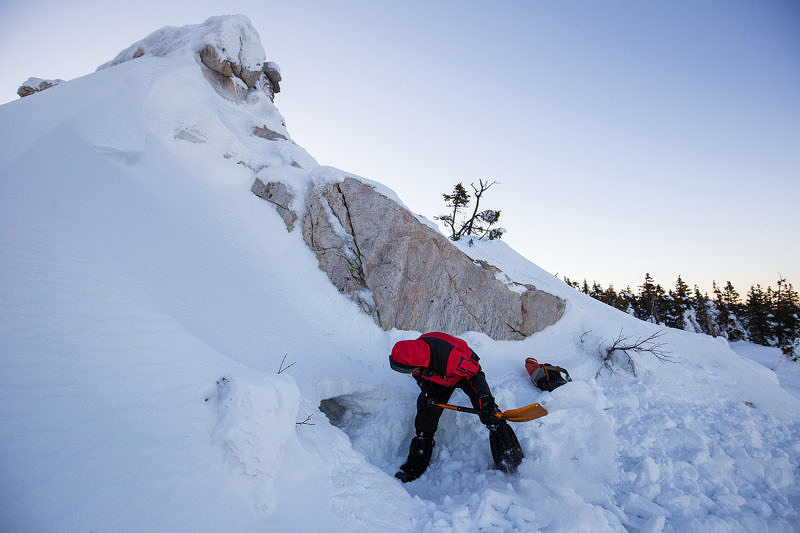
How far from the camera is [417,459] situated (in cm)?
486

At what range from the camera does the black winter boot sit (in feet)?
15.4

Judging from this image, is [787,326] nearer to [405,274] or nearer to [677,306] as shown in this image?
[677,306]

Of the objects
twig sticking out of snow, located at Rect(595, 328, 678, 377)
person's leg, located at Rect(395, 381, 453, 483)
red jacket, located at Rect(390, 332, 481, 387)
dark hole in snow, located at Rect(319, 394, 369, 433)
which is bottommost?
dark hole in snow, located at Rect(319, 394, 369, 433)

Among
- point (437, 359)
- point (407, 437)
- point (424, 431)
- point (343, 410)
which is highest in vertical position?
point (437, 359)

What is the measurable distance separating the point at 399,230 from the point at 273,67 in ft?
64.6

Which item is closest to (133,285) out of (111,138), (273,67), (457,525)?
(457,525)

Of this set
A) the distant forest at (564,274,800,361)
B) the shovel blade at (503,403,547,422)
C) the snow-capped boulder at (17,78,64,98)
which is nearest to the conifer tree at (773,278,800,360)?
the distant forest at (564,274,800,361)

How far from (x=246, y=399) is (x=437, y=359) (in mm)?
2884

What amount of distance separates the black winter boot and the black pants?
0.12 metres

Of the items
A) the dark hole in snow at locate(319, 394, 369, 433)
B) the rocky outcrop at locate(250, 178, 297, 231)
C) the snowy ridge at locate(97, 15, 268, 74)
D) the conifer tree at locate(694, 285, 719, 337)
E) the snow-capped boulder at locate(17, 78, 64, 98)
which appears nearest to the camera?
the dark hole in snow at locate(319, 394, 369, 433)

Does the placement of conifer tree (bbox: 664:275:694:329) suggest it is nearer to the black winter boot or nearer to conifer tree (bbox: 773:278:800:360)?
conifer tree (bbox: 773:278:800:360)

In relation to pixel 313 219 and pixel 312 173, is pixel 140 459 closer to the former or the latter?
pixel 313 219

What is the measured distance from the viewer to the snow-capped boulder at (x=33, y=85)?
64.5 feet

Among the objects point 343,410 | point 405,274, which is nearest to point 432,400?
point 343,410
